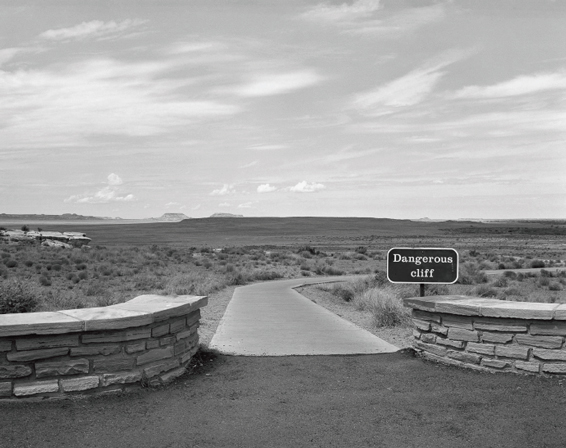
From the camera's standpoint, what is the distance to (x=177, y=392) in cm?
678

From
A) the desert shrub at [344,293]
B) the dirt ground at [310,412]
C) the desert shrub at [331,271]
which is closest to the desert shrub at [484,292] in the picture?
the desert shrub at [344,293]

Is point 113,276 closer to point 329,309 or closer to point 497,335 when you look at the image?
point 329,309

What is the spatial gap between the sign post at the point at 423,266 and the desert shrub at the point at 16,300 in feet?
30.5

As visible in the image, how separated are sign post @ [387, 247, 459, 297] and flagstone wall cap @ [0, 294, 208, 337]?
12.9 feet

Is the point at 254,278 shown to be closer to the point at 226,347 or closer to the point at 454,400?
the point at 226,347

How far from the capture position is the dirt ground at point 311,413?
5.42 metres

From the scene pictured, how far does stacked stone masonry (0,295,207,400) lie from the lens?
20.2 feet

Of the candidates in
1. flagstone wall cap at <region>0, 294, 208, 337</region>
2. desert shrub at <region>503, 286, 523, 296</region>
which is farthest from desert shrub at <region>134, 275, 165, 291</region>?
flagstone wall cap at <region>0, 294, 208, 337</region>

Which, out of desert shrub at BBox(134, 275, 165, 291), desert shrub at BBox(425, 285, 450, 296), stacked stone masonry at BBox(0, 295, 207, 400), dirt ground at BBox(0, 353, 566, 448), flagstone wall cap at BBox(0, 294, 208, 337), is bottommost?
desert shrub at BBox(134, 275, 165, 291)

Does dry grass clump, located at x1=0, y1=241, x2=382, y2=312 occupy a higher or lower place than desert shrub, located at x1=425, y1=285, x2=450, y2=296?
lower

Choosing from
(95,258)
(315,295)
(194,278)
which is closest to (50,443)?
(315,295)

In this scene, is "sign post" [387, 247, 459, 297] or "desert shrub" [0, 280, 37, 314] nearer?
"sign post" [387, 247, 459, 297]

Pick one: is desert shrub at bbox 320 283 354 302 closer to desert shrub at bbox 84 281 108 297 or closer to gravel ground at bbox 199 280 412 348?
gravel ground at bbox 199 280 412 348

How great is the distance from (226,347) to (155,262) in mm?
30853
